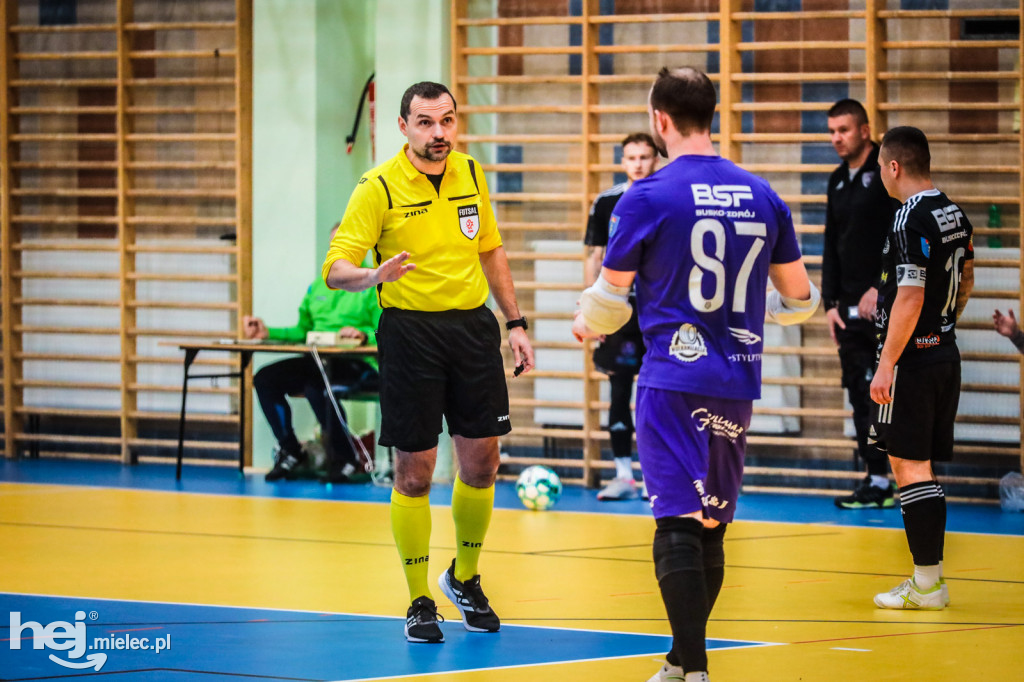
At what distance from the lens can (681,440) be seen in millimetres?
3102

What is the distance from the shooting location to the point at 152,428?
934 centimetres

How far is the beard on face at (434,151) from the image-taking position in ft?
13.3

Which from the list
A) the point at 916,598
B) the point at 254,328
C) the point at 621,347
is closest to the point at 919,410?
the point at 916,598

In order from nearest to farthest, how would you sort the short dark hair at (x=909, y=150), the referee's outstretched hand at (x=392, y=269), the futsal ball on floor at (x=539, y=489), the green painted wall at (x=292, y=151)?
the referee's outstretched hand at (x=392, y=269), the short dark hair at (x=909, y=150), the futsal ball on floor at (x=539, y=489), the green painted wall at (x=292, y=151)

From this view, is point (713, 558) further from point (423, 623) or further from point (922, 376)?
point (922, 376)

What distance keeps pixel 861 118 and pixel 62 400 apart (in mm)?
6039

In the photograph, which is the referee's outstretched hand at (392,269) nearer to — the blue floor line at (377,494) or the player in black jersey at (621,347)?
the player in black jersey at (621,347)

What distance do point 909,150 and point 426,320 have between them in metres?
1.79

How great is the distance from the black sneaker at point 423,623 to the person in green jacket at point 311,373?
402cm

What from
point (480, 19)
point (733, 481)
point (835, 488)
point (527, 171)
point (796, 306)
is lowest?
point (835, 488)

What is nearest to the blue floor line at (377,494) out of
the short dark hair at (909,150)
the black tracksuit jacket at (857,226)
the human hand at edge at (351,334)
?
the human hand at edge at (351,334)

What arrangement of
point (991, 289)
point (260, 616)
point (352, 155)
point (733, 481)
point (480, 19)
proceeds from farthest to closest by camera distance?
point (352, 155) → point (480, 19) → point (991, 289) → point (260, 616) → point (733, 481)

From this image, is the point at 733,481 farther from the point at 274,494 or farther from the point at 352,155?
the point at 352,155

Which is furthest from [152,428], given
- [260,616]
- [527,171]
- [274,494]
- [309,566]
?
[260,616]
